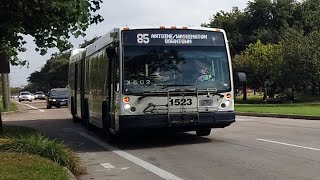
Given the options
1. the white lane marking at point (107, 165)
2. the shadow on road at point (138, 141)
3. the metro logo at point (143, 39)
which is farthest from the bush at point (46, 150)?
the metro logo at point (143, 39)

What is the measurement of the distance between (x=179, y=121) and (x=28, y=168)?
16.5 feet

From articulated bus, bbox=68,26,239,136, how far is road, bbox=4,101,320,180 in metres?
0.75

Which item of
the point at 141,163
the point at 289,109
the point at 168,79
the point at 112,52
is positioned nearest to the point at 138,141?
the point at 168,79

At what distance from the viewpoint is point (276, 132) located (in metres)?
16.5

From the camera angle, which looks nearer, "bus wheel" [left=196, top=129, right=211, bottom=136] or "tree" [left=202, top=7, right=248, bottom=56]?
"bus wheel" [left=196, top=129, right=211, bottom=136]

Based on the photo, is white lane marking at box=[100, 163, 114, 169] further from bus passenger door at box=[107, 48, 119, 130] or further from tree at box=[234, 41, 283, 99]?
tree at box=[234, 41, 283, 99]

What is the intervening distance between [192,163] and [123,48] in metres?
3.84

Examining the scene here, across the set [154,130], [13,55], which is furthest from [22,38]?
[154,130]

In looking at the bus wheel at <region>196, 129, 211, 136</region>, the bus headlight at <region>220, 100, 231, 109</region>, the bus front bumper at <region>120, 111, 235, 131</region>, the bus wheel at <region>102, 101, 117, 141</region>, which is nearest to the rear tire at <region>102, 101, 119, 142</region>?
the bus wheel at <region>102, 101, 117, 141</region>

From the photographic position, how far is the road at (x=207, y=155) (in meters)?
9.31

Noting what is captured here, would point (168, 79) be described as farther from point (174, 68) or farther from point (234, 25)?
point (234, 25)

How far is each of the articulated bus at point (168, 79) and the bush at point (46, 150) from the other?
2513 millimetres

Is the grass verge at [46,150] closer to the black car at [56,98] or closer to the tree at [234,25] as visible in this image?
the black car at [56,98]

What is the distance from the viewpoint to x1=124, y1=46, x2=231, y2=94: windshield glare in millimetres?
12828
